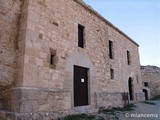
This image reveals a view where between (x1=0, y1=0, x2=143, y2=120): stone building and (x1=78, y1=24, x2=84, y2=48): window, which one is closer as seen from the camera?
(x1=0, y1=0, x2=143, y2=120): stone building

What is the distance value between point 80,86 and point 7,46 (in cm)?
307

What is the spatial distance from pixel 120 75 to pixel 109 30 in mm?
2673

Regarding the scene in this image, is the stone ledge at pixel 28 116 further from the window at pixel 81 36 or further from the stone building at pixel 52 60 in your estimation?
the window at pixel 81 36

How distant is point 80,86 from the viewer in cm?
630

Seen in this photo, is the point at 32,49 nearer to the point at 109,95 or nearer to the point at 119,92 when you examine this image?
the point at 109,95

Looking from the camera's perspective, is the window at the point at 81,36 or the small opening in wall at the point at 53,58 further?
the window at the point at 81,36

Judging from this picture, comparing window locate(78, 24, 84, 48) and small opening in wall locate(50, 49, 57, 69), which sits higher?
window locate(78, 24, 84, 48)

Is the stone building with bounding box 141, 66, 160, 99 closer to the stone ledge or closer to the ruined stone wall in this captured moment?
the stone ledge

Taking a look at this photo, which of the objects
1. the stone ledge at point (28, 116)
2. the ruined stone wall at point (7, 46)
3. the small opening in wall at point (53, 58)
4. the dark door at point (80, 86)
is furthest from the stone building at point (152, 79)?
the ruined stone wall at point (7, 46)

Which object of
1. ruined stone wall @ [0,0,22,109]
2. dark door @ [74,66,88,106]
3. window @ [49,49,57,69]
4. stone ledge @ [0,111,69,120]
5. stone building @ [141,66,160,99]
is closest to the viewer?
stone ledge @ [0,111,69,120]

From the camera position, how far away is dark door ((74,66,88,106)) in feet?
19.8

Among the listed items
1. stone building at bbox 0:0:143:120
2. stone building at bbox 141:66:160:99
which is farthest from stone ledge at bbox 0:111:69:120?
stone building at bbox 141:66:160:99

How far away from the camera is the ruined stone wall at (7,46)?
4301 mm

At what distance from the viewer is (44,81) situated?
4.77 m
